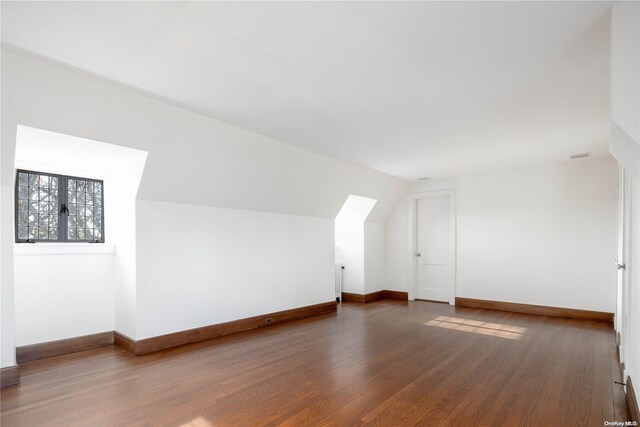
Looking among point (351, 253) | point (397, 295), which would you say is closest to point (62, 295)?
point (351, 253)

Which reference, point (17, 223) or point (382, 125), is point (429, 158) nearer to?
point (382, 125)

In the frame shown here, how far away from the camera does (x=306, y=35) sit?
2.22 meters

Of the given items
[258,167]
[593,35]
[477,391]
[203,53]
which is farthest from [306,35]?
[477,391]

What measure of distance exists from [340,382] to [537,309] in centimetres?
457

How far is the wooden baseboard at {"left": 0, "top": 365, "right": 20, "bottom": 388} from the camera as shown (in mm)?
2973

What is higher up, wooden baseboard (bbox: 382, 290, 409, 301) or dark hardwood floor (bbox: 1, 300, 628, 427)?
dark hardwood floor (bbox: 1, 300, 628, 427)

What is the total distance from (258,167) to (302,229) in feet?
5.76

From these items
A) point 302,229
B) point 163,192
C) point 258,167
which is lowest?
point 302,229

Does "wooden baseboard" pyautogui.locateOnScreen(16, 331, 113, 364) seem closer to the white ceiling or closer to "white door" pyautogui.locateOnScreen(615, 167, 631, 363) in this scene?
the white ceiling

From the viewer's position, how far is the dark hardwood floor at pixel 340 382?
8.30 ft

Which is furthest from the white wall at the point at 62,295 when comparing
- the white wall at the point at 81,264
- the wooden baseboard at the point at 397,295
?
the wooden baseboard at the point at 397,295

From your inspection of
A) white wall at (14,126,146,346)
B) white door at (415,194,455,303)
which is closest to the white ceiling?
white wall at (14,126,146,346)

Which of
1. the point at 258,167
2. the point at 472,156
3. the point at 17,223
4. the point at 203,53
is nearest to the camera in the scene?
the point at 203,53

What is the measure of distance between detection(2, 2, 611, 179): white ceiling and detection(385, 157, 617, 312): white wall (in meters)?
1.92
